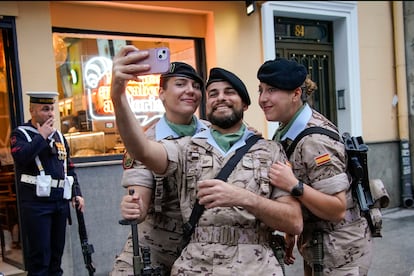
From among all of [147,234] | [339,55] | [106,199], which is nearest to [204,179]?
[147,234]

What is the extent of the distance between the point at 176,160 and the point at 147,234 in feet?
1.80

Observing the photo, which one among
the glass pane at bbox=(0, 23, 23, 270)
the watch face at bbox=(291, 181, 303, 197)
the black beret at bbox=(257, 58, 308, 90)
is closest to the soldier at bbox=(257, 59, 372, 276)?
the black beret at bbox=(257, 58, 308, 90)

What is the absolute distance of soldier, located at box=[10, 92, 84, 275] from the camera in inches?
155

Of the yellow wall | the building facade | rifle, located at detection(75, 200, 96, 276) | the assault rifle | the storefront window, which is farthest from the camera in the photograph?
the yellow wall

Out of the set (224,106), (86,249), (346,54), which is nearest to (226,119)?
(224,106)

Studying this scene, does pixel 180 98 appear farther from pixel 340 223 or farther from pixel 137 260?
pixel 340 223

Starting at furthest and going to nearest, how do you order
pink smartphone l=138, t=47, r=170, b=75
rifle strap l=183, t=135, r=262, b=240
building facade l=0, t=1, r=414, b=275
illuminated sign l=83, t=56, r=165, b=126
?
illuminated sign l=83, t=56, r=165, b=126
building facade l=0, t=1, r=414, b=275
rifle strap l=183, t=135, r=262, b=240
pink smartphone l=138, t=47, r=170, b=75

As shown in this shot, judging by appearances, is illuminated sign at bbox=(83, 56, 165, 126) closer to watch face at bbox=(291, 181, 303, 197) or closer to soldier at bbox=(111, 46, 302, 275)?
soldier at bbox=(111, 46, 302, 275)

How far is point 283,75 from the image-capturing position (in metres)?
2.18

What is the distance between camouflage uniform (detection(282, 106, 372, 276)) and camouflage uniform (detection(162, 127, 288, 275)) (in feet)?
0.80

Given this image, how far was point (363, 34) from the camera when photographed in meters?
6.91

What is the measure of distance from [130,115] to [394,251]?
14.5 feet

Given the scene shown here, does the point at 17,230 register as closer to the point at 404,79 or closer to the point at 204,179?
the point at 204,179

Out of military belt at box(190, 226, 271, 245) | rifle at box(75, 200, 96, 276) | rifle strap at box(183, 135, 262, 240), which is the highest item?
rifle strap at box(183, 135, 262, 240)
